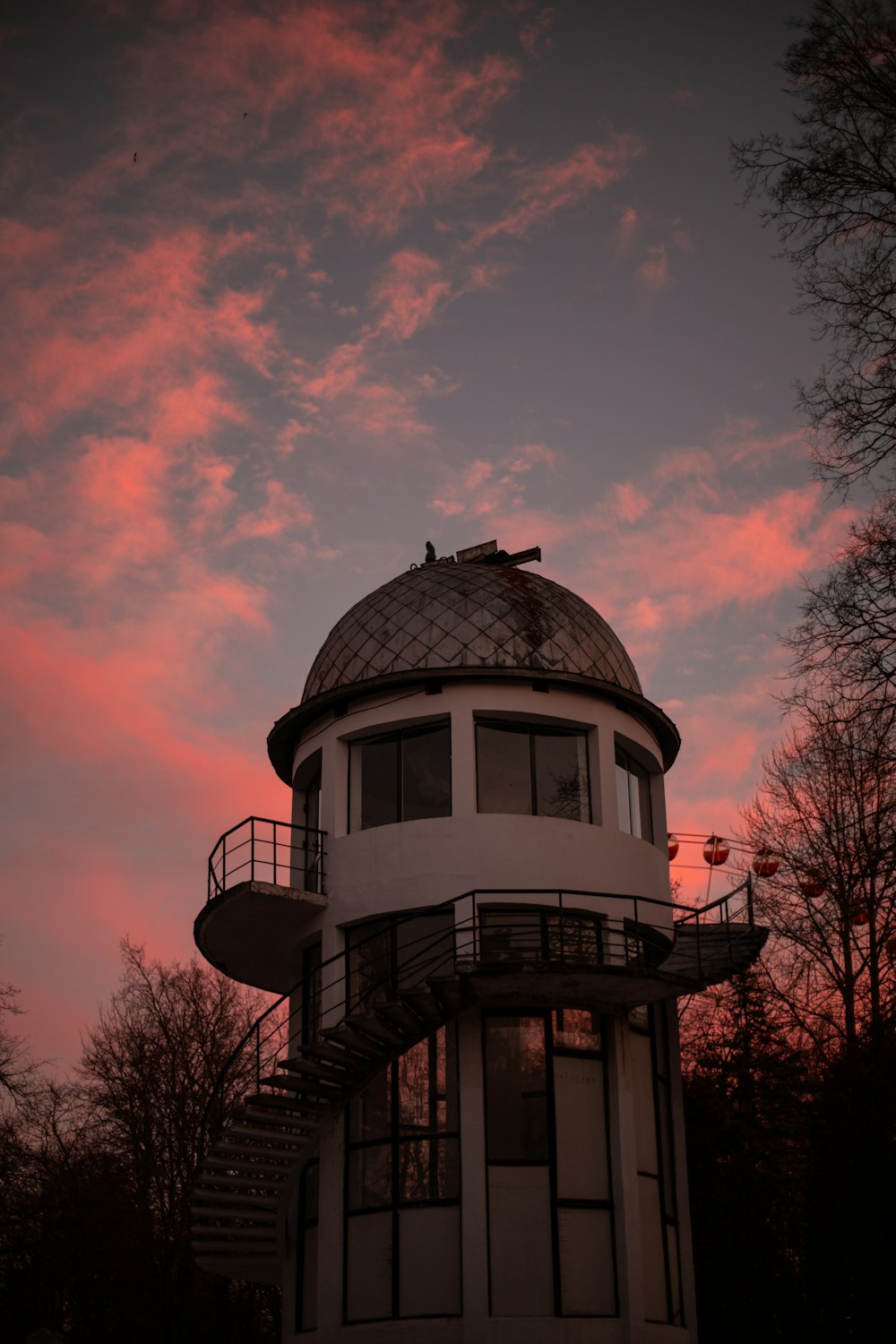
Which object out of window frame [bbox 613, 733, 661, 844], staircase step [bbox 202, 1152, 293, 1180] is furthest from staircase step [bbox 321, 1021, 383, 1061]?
window frame [bbox 613, 733, 661, 844]

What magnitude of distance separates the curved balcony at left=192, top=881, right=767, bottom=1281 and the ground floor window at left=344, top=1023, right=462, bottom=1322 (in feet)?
2.15

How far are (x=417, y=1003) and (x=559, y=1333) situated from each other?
200 inches

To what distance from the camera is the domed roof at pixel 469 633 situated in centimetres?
2455

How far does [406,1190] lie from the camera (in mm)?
21359

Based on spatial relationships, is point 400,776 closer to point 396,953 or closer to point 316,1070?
point 396,953

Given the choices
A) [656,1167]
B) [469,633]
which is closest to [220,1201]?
[656,1167]

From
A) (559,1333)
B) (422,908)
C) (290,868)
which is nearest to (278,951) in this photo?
(290,868)

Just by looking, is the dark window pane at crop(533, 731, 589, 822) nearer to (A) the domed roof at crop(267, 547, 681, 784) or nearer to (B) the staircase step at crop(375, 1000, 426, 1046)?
(A) the domed roof at crop(267, 547, 681, 784)

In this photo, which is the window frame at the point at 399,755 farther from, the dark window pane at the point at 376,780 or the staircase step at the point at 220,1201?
the staircase step at the point at 220,1201

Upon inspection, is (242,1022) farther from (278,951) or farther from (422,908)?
(422,908)

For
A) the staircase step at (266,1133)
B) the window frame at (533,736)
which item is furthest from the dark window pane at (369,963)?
the window frame at (533,736)

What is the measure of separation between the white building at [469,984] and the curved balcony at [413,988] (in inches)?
2.0

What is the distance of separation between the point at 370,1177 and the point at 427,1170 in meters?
1.04

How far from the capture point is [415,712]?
79.7ft
